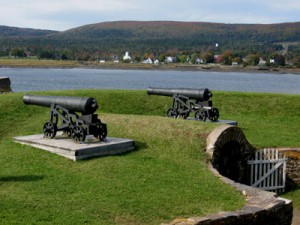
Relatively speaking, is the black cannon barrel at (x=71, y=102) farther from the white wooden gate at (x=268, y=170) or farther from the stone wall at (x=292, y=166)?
the stone wall at (x=292, y=166)

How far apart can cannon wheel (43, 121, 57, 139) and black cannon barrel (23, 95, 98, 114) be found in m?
0.47

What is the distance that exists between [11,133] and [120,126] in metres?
2.78

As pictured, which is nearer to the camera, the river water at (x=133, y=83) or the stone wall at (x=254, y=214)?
the stone wall at (x=254, y=214)

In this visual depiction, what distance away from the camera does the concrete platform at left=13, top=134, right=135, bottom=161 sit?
11.3m

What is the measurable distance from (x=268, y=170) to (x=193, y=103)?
4218 millimetres

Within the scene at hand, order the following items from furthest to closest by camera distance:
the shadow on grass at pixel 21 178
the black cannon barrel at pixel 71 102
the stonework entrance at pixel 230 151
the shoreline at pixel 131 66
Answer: the shoreline at pixel 131 66 < the stonework entrance at pixel 230 151 < the black cannon barrel at pixel 71 102 < the shadow on grass at pixel 21 178

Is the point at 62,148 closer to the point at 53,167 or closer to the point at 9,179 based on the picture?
the point at 53,167

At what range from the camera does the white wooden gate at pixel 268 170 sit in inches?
520

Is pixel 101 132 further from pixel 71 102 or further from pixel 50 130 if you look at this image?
pixel 50 130

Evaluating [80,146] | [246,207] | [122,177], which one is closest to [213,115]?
[80,146]

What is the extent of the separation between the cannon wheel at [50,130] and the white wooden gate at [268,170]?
4.43 meters

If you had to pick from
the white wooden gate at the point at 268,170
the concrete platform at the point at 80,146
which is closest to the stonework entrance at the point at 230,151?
the white wooden gate at the point at 268,170

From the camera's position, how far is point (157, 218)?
7.98 meters

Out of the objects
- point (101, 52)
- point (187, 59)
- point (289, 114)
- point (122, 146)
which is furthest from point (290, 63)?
point (122, 146)
